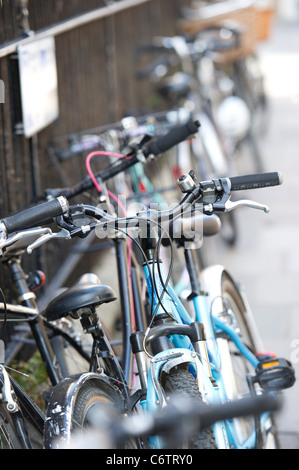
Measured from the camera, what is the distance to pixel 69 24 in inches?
199

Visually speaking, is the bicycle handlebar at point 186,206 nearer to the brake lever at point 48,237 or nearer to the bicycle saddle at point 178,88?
the brake lever at point 48,237

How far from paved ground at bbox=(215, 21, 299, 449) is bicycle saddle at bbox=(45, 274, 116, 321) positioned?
80cm

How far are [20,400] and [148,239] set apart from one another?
2.49 ft

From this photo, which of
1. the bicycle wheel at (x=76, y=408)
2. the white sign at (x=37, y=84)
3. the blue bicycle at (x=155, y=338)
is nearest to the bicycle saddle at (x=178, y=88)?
the white sign at (x=37, y=84)

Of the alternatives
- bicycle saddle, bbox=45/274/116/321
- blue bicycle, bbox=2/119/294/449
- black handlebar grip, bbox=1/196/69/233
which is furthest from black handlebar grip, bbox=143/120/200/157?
black handlebar grip, bbox=1/196/69/233

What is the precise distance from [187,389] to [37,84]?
2.57m

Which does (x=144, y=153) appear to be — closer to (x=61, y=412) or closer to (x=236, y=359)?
(x=236, y=359)

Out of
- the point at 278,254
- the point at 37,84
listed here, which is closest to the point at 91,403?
the point at 37,84

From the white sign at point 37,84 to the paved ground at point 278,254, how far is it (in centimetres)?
216

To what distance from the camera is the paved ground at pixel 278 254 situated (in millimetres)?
4656

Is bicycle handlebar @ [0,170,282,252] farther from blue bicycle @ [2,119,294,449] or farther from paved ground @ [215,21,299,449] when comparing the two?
paved ground @ [215,21,299,449]

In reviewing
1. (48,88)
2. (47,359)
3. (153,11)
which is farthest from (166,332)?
(153,11)

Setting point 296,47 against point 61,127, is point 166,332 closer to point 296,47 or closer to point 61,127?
point 61,127

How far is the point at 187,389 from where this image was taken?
2346 millimetres
